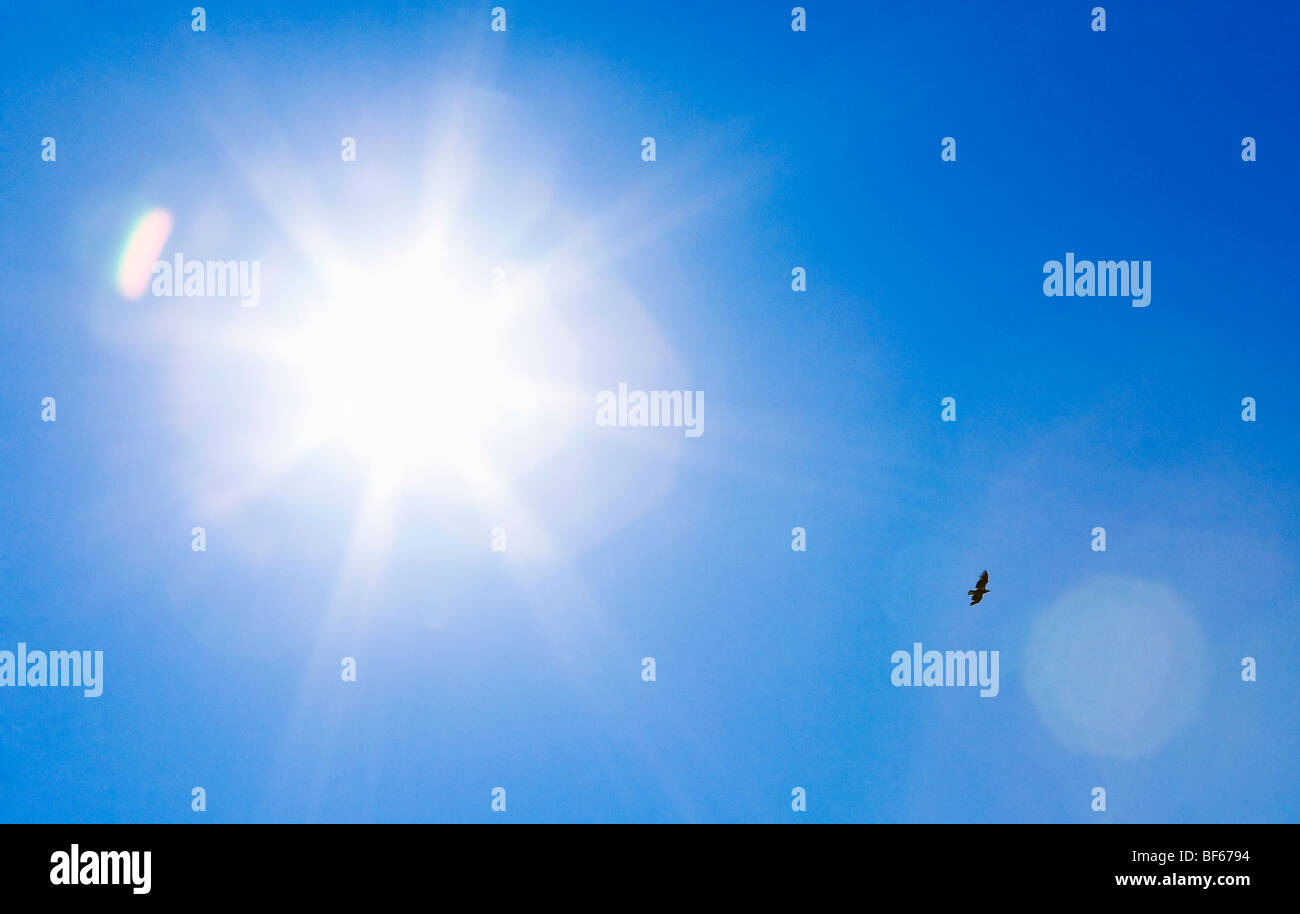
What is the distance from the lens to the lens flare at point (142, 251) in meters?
2.78

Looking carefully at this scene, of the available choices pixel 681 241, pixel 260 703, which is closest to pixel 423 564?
pixel 260 703

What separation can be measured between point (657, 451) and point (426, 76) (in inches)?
53.6

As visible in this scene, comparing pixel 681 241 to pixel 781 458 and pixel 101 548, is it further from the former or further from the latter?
pixel 101 548

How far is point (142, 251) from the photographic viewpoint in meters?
2.79

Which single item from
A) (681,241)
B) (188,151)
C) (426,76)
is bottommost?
(681,241)

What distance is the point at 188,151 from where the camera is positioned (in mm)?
2795

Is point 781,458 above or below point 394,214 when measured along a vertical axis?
below

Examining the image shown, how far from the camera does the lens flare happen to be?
2777mm
